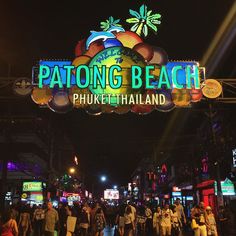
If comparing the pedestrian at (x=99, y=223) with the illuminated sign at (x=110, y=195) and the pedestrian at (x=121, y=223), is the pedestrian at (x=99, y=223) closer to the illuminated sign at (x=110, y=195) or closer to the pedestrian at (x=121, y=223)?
the pedestrian at (x=121, y=223)

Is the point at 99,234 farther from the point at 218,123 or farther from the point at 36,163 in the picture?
the point at 36,163

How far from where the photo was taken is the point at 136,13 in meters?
15.2

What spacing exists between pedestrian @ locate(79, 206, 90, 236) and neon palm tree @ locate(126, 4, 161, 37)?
8856mm

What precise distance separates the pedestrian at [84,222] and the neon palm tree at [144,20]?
8.86 metres

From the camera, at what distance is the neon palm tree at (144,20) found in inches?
595

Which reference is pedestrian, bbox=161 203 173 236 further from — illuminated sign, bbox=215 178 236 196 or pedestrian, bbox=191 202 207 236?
illuminated sign, bbox=215 178 236 196

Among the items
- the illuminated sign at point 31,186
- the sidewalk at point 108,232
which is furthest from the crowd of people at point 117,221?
the illuminated sign at point 31,186

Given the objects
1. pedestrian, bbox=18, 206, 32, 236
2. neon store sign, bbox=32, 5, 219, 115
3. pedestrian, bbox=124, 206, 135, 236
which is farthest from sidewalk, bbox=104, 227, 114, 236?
neon store sign, bbox=32, 5, 219, 115

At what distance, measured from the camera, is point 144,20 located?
1520cm

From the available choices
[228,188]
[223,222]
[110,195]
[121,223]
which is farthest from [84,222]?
[110,195]

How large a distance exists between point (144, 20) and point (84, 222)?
968cm

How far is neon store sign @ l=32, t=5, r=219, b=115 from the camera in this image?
47.2 ft

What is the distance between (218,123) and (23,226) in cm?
1913

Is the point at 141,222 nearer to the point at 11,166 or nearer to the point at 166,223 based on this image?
the point at 166,223
